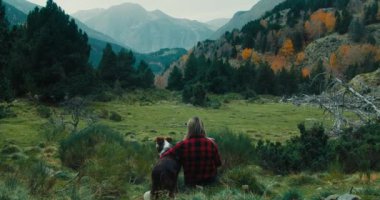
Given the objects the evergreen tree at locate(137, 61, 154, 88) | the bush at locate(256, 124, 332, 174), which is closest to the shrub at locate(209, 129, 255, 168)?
the bush at locate(256, 124, 332, 174)

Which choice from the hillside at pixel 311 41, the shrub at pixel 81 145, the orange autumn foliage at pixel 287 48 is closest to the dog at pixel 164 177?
the shrub at pixel 81 145

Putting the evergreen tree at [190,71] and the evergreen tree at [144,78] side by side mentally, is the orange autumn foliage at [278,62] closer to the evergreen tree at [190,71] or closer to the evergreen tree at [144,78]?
the evergreen tree at [190,71]

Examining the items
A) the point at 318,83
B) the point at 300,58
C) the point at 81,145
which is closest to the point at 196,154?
the point at 81,145

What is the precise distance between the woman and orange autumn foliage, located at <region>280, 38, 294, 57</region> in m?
117

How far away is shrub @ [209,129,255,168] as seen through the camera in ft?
43.8

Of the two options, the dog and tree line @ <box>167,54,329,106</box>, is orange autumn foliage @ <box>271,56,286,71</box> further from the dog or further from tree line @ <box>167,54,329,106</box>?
the dog

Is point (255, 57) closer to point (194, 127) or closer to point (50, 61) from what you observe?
point (50, 61)

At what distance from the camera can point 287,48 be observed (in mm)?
123000

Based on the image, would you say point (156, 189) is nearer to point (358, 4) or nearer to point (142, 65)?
point (142, 65)

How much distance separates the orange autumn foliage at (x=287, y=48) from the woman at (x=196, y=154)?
117 m

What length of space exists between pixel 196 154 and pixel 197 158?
0.09 meters

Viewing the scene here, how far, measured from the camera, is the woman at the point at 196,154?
885 cm

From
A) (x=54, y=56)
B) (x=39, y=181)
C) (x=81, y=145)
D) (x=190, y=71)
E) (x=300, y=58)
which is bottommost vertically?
(x=190, y=71)

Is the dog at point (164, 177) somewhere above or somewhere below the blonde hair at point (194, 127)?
below
